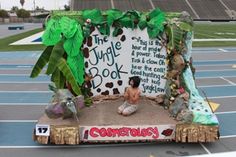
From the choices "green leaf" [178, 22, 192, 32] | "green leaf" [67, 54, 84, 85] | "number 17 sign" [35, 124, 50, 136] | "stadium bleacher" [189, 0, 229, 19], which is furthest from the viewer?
"stadium bleacher" [189, 0, 229, 19]

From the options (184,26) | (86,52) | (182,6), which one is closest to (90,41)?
(86,52)

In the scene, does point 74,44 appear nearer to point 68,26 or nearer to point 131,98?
point 68,26

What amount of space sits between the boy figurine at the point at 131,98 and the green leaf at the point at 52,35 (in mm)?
1525

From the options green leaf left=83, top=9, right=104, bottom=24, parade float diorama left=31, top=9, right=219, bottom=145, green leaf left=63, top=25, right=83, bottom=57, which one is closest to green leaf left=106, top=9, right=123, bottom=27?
parade float diorama left=31, top=9, right=219, bottom=145

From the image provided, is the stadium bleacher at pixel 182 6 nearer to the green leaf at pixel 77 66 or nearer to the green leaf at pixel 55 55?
the green leaf at pixel 77 66

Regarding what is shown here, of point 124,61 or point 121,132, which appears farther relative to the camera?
point 124,61

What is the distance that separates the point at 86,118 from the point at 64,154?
795 millimetres

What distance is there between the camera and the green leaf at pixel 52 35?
7086mm

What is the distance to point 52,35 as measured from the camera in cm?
712

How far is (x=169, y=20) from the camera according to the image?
7.46 meters

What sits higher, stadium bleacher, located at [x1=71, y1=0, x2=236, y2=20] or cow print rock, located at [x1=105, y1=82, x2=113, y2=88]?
stadium bleacher, located at [x1=71, y1=0, x2=236, y2=20]

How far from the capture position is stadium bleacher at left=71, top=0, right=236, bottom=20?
62469 millimetres

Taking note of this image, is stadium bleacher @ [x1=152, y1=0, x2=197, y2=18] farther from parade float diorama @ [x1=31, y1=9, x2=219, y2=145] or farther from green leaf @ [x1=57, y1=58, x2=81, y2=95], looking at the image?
green leaf @ [x1=57, y1=58, x2=81, y2=95]

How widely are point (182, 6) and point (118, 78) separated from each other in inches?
2395
